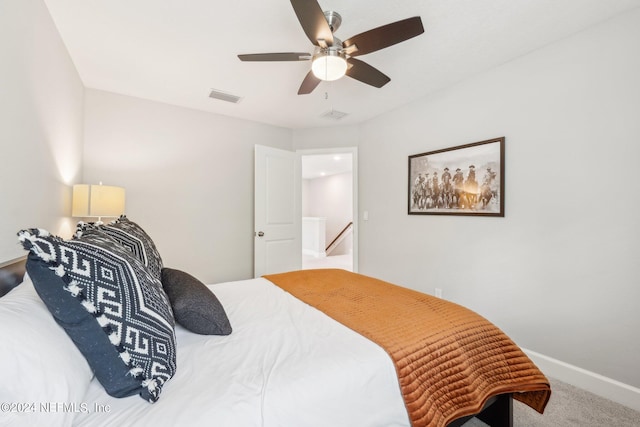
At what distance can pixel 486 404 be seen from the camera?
4.34 feet

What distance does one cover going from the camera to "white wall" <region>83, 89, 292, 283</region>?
114 inches

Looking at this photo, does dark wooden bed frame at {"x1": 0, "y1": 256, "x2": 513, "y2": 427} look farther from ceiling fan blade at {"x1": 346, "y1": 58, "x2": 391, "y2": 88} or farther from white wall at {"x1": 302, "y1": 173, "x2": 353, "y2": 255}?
white wall at {"x1": 302, "y1": 173, "x2": 353, "y2": 255}

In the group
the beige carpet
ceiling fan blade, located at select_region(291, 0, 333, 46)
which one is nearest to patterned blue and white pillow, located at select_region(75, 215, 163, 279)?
ceiling fan blade, located at select_region(291, 0, 333, 46)

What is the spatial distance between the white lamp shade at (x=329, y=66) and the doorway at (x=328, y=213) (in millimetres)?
4352

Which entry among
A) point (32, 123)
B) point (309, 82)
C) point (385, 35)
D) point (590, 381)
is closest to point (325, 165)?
point (309, 82)

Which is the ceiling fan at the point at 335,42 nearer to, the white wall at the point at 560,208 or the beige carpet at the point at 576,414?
the white wall at the point at 560,208

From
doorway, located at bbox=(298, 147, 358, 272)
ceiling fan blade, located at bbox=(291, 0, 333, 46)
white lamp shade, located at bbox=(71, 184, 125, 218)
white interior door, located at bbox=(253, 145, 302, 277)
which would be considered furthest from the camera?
doorway, located at bbox=(298, 147, 358, 272)

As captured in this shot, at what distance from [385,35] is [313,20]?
1.36 feet

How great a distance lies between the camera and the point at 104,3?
5.60ft

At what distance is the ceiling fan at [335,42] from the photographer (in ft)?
4.70

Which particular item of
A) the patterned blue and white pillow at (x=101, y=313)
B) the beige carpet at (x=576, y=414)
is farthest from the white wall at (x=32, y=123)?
the beige carpet at (x=576, y=414)

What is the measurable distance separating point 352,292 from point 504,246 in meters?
1.49

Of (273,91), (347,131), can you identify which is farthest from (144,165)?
(347,131)

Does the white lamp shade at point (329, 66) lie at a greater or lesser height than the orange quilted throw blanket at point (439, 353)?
greater
